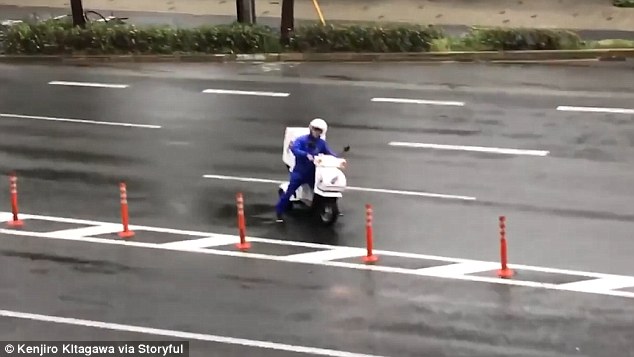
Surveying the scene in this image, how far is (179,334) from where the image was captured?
12125 millimetres

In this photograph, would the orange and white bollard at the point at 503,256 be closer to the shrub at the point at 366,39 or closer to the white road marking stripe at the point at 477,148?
the white road marking stripe at the point at 477,148

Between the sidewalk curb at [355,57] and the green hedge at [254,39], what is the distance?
324mm

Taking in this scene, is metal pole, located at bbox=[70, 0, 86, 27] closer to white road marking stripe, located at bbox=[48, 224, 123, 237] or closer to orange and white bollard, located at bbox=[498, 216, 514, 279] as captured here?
white road marking stripe, located at bbox=[48, 224, 123, 237]

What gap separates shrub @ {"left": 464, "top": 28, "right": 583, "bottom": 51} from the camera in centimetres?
2881

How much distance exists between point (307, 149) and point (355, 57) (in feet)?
44.9

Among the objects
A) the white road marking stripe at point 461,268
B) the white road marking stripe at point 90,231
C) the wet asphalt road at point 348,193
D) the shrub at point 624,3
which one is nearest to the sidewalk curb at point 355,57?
the wet asphalt road at point 348,193

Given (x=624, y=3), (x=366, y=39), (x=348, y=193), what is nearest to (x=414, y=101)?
(x=366, y=39)

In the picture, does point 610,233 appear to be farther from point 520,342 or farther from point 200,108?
point 200,108

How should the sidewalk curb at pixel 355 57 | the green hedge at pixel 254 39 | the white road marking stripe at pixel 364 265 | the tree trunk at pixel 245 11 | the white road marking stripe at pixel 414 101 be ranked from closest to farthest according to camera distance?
the white road marking stripe at pixel 364 265 → the white road marking stripe at pixel 414 101 → the sidewalk curb at pixel 355 57 → the green hedge at pixel 254 39 → the tree trunk at pixel 245 11

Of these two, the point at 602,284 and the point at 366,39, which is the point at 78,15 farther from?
the point at 602,284

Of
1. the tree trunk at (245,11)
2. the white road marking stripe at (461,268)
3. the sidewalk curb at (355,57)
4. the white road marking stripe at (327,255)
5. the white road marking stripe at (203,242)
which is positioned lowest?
the white road marking stripe at (461,268)

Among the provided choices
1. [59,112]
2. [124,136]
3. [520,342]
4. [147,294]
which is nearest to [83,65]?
[59,112]

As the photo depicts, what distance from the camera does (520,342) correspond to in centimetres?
1164

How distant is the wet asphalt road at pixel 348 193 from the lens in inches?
489
